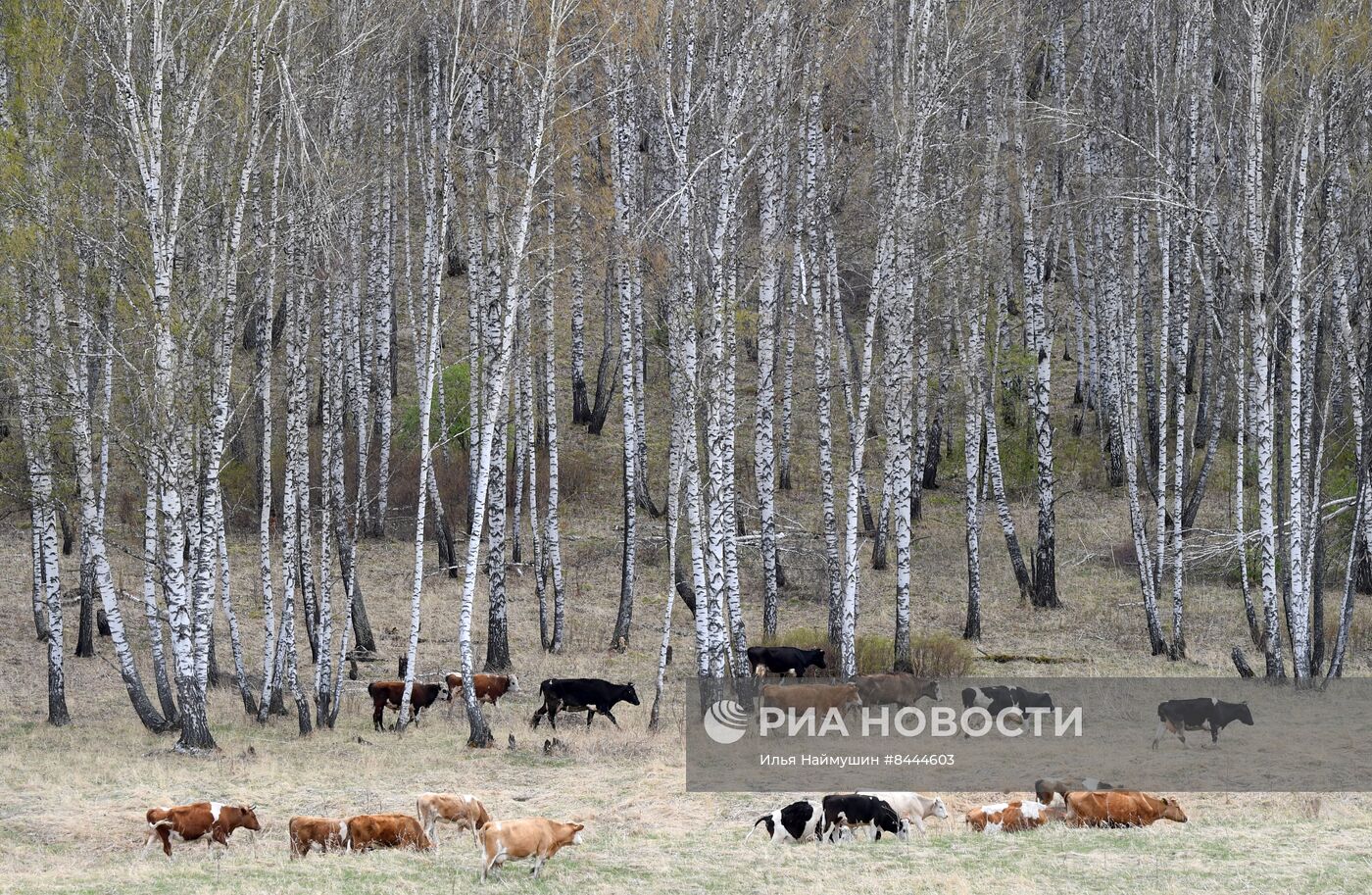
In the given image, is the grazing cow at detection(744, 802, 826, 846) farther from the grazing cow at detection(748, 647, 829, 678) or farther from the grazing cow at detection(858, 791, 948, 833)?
the grazing cow at detection(748, 647, 829, 678)

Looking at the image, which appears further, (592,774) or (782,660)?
(782,660)

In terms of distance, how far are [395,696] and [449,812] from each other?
7.26 meters

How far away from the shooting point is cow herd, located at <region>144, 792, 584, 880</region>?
34.3 feet

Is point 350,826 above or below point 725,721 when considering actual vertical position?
above

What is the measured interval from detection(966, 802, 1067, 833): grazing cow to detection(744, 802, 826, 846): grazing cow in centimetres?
147

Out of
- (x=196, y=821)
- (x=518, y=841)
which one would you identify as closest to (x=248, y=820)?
(x=196, y=821)

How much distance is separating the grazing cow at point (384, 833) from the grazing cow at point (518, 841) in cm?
99

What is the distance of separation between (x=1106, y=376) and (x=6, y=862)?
29248 millimetres

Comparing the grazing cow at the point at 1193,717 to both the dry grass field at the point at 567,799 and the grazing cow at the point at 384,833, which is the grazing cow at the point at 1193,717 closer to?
the dry grass field at the point at 567,799

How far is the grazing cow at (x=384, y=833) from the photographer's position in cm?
1066

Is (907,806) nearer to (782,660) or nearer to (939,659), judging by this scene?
(782,660)

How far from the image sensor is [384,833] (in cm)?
Result: 1070

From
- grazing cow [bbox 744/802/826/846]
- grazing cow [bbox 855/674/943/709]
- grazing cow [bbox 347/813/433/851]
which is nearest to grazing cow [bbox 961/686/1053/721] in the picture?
grazing cow [bbox 855/674/943/709]

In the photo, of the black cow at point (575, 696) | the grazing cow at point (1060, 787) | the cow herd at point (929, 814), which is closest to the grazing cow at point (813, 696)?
the black cow at point (575, 696)
